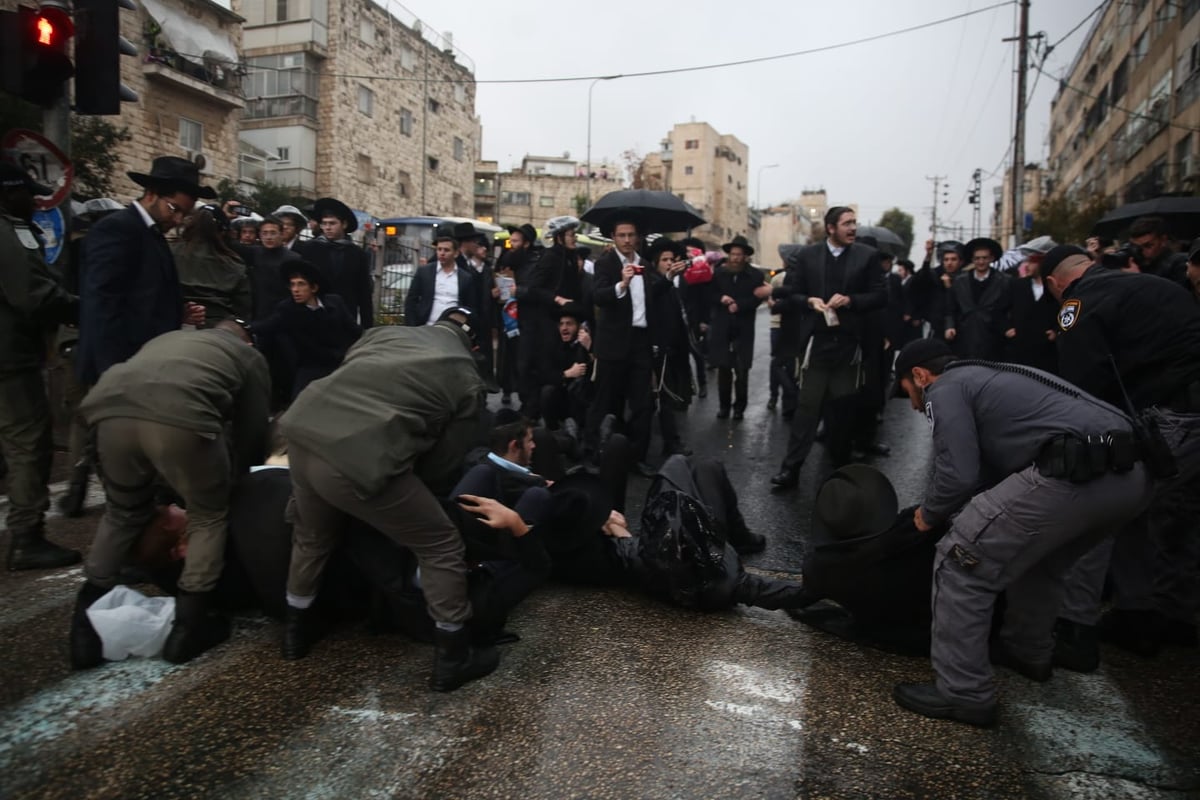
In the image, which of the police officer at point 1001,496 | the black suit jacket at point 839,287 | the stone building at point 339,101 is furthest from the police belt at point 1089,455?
the stone building at point 339,101

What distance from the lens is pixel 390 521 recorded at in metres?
2.94

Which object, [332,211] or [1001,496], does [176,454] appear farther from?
[332,211]

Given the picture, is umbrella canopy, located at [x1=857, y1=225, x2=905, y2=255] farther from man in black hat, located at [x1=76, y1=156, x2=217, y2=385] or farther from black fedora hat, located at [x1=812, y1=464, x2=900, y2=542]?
man in black hat, located at [x1=76, y1=156, x2=217, y2=385]

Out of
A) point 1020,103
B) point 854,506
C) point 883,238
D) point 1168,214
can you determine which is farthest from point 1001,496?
point 1020,103

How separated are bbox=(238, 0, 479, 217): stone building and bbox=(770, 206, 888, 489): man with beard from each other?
97.4 feet

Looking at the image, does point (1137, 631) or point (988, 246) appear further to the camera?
point (988, 246)

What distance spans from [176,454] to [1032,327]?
5964 millimetres

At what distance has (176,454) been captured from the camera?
3.15 meters

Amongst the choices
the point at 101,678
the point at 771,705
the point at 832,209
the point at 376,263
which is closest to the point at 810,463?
the point at 832,209

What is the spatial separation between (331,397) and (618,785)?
5.34 feet

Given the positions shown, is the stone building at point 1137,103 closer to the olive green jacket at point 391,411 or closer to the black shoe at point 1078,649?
the black shoe at point 1078,649

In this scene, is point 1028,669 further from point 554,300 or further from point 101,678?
point 554,300

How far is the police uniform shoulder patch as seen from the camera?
367 cm

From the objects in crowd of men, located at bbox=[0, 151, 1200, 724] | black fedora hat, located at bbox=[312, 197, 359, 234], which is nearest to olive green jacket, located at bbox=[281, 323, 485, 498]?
crowd of men, located at bbox=[0, 151, 1200, 724]
